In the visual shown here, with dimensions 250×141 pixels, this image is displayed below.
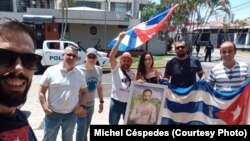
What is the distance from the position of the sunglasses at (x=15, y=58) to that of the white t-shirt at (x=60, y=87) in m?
2.89

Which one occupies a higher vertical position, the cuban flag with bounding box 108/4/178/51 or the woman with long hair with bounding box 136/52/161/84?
the cuban flag with bounding box 108/4/178/51

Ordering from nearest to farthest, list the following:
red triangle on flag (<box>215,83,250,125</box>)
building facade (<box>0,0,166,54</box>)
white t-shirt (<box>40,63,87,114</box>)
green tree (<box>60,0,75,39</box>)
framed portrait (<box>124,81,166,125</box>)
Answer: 1. white t-shirt (<box>40,63,87,114</box>)
2. framed portrait (<box>124,81,166,125</box>)
3. red triangle on flag (<box>215,83,250,125</box>)
4. green tree (<box>60,0,75,39</box>)
5. building facade (<box>0,0,166,54</box>)

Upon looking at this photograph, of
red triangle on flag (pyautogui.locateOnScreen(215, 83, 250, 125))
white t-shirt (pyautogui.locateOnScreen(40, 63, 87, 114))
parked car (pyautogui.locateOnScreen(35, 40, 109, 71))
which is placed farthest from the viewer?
parked car (pyautogui.locateOnScreen(35, 40, 109, 71))

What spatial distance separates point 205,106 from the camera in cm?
528

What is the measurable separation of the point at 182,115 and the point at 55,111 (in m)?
2.05

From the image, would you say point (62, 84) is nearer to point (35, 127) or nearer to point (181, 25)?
point (35, 127)

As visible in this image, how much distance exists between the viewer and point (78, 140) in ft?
17.1

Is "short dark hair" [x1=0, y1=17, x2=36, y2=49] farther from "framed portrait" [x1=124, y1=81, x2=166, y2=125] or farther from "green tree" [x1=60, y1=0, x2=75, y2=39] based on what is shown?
"green tree" [x1=60, y1=0, x2=75, y2=39]

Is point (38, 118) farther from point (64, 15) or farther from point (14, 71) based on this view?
point (64, 15)

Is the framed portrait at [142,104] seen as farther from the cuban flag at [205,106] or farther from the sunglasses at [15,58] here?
the sunglasses at [15,58]

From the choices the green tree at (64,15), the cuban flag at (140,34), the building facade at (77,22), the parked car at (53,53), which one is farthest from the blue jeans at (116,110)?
the green tree at (64,15)

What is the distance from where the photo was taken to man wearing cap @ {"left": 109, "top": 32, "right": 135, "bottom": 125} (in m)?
5.17

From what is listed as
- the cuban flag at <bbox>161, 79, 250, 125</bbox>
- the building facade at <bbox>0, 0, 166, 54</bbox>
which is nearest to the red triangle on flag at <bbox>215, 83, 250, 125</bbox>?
the cuban flag at <bbox>161, 79, 250, 125</bbox>

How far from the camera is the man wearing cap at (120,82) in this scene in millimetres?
5168
